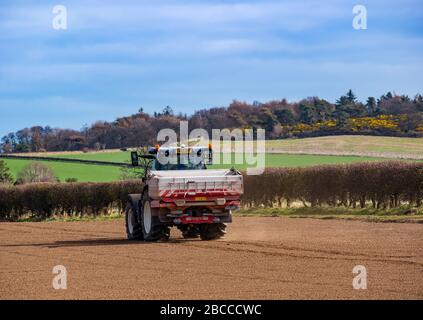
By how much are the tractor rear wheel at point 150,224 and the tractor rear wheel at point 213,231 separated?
48.8 inches

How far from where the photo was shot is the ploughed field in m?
15.6

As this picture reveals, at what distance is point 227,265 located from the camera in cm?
1978

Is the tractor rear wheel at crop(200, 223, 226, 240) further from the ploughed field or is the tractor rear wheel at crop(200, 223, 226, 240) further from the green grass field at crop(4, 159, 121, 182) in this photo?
the green grass field at crop(4, 159, 121, 182)

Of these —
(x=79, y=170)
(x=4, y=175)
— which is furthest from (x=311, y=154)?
(x=4, y=175)

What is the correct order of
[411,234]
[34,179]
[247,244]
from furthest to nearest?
[34,179] → [411,234] → [247,244]

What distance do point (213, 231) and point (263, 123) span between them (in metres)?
75.0

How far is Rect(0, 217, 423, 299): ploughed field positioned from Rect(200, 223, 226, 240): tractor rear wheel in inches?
15.4

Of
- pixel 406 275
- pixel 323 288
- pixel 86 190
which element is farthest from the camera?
pixel 86 190

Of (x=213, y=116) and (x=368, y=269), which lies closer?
(x=368, y=269)

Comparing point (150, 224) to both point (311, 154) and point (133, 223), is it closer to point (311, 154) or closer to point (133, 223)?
point (133, 223)

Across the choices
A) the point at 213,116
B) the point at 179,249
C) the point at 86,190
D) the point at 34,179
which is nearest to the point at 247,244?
the point at 179,249

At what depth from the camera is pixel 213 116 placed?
303 ft
